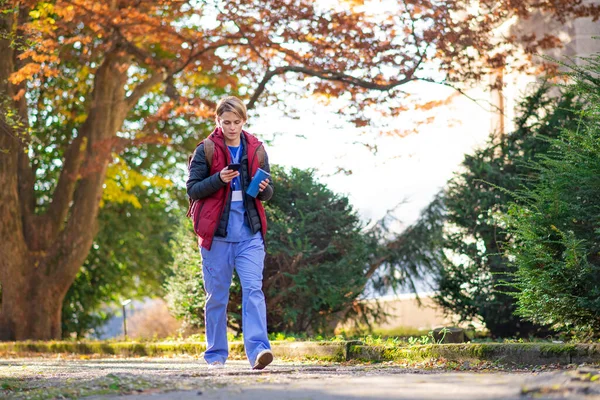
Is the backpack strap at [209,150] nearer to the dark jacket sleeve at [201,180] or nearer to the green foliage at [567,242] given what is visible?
the dark jacket sleeve at [201,180]

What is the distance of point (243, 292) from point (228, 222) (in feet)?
1.66

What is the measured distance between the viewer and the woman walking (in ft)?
20.5

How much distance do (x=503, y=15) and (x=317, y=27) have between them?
2.52 meters

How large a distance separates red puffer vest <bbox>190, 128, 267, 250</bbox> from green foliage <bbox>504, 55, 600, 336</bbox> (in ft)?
6.45

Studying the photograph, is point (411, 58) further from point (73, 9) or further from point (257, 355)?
point (257, 355)

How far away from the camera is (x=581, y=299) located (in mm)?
6160

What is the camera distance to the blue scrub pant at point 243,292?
619 centimetres

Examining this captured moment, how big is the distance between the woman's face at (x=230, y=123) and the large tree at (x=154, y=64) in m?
4.07

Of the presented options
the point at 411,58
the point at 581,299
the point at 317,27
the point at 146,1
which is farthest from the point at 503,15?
the point at 581,299

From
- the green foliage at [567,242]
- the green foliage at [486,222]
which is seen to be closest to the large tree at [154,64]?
the green foliage at [486,222]

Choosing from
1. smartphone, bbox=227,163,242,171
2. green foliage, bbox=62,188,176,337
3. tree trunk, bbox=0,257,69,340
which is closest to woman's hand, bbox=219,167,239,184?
smartphone, bbox=227,163,242,171

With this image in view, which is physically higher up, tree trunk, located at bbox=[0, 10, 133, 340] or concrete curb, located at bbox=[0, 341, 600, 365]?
tree trunk, located at bbox=[0, 10, 133, 340]

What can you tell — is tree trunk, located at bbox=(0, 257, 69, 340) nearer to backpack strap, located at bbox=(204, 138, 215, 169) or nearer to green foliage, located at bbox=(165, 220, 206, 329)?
green foliage, located at bbox=(165, 220, 206, 329)

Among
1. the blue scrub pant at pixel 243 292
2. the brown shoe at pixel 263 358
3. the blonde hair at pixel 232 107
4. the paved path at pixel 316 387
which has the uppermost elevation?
the blonde hair at pixel 232 107
